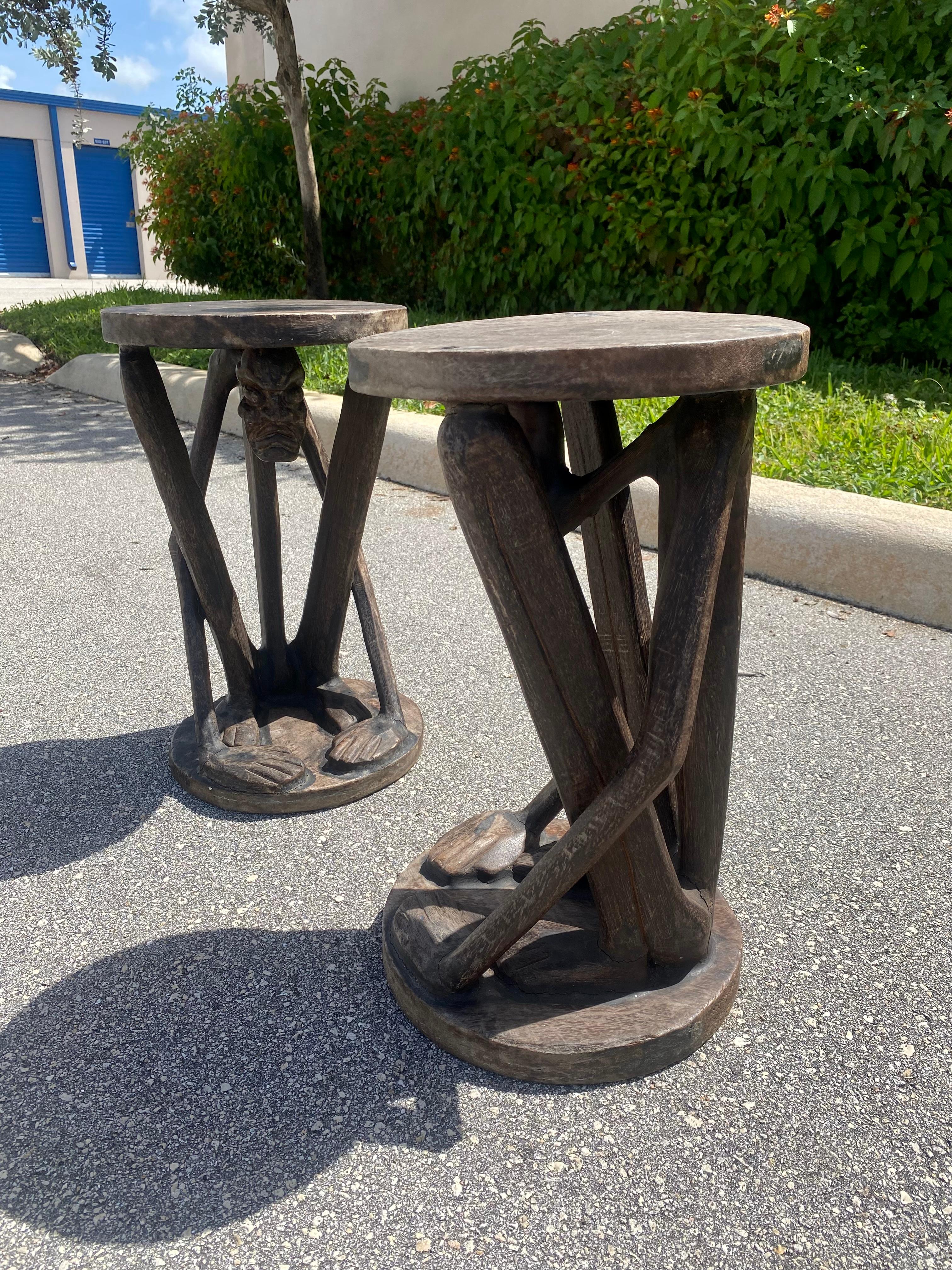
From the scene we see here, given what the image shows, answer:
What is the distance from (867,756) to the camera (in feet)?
8.02

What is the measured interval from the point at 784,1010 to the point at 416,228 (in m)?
7.06

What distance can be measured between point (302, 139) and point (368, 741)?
593 cm

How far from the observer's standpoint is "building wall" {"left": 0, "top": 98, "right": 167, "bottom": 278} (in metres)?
22.0

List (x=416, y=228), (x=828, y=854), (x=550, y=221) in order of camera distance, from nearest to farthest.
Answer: (x=828, y=854), (x=550, y=221), (x=416, y=228)

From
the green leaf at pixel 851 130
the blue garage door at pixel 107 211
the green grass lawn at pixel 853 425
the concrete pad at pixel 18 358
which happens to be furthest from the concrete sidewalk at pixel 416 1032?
the blue garage door at pixel 107 211

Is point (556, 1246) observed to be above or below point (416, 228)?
below

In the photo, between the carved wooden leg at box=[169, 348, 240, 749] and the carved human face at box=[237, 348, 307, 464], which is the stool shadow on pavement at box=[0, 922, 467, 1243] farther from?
the carved human face at box=[237, 348, 307, 464]

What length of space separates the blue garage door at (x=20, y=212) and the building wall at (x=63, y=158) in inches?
5.4

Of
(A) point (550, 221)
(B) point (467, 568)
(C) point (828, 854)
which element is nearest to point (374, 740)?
(C) point (828, 854)

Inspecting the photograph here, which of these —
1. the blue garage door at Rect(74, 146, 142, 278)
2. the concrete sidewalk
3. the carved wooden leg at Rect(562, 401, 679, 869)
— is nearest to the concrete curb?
the concrete sidewalk

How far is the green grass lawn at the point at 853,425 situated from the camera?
3713 mm

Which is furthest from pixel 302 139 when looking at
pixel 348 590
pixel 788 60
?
pixel 348 590

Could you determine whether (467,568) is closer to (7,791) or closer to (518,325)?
(7,791)

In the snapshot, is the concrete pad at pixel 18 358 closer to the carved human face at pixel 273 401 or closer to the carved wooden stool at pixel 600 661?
the carved human face at pixel 273 401
